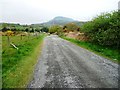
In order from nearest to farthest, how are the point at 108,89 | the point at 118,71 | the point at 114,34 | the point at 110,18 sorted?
the point at 108,89 < the point at 118,71 < the point at 114,34 < the point at 110,18

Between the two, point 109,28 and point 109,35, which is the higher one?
point 109,28

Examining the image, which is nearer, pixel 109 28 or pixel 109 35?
pixel 109 35

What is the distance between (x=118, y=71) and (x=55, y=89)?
16.3 ft

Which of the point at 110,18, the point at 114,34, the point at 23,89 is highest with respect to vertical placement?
the point at 110,18

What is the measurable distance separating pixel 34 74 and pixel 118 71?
4.91 m

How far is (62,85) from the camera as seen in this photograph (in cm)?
845

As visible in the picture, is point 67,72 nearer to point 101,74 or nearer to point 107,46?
point 101,74

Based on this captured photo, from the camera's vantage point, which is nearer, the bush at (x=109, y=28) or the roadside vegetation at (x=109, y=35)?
the roadside vegetation at (x=109, y=35)

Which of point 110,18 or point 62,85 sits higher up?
point 110,18

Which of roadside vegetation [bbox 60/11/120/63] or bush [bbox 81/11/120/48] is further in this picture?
bush [bbox 81/11/120/48]

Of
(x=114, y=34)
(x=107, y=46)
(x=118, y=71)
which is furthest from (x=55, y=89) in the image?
(x=107, y=46)

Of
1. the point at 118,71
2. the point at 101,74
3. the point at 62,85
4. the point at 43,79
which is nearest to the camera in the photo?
the point at 62,85

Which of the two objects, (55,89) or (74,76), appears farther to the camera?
(74,76)

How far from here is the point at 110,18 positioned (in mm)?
22953
